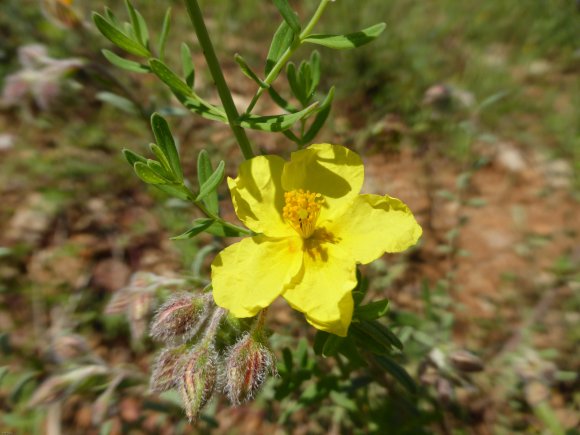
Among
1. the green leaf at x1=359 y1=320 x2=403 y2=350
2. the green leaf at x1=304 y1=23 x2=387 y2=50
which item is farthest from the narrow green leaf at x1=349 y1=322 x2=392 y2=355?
the green leaf at x1=304 y1=23 x2=387 y2=50

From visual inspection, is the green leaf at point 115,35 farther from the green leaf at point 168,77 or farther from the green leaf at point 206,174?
the green leaf at point 206,174

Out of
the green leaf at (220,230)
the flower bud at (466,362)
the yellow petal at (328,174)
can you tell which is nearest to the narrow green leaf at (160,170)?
the green leaf at (220,230)

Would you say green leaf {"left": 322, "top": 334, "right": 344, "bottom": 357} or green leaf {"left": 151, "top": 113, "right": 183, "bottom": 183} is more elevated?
green leaf {"left": 151, "top": 113, "right": 183, "bottom": 183}

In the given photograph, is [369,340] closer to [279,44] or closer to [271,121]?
[271,121]

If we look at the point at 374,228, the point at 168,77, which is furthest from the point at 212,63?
the point at 374,228

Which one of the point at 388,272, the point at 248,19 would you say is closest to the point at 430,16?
the point at 248,19

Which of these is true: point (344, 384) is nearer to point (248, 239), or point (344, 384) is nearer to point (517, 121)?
point (248, 239)

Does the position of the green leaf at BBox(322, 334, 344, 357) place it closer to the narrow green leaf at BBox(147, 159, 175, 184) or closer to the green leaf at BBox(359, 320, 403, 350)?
the green leaf at BBox(359, 320, 403, 350)
